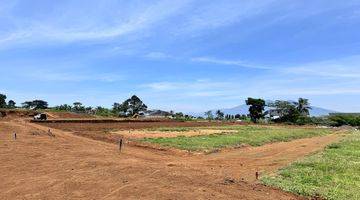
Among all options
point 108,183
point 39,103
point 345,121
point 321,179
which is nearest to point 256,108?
point 345,121

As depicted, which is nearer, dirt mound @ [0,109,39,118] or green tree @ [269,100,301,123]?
dirt mound @ [0,109,39,118]

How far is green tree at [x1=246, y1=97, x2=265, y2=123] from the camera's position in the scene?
11050 cm

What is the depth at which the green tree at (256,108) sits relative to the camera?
110 metres

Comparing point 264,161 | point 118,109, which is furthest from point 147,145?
point 118,109

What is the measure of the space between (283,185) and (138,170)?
16.7 ft

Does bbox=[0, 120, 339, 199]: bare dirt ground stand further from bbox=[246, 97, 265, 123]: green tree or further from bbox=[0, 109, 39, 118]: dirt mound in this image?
bbox=[246, 97, 265, 123]: green tree

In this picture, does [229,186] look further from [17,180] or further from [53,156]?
[53,156]

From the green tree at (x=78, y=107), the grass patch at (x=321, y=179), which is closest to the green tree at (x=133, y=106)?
the green tree at (x=78, y=107)

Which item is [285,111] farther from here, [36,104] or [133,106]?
[36,104]

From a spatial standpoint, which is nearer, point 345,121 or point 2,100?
point 2,100

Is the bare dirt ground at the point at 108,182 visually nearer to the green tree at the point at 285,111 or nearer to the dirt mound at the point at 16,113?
the dirt mound at the point at 16,113

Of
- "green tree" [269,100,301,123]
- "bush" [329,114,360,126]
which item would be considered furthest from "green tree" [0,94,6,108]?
"bush" [329,114,360,126]

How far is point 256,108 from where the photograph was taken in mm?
111688

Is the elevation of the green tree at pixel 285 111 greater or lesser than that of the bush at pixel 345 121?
greater
